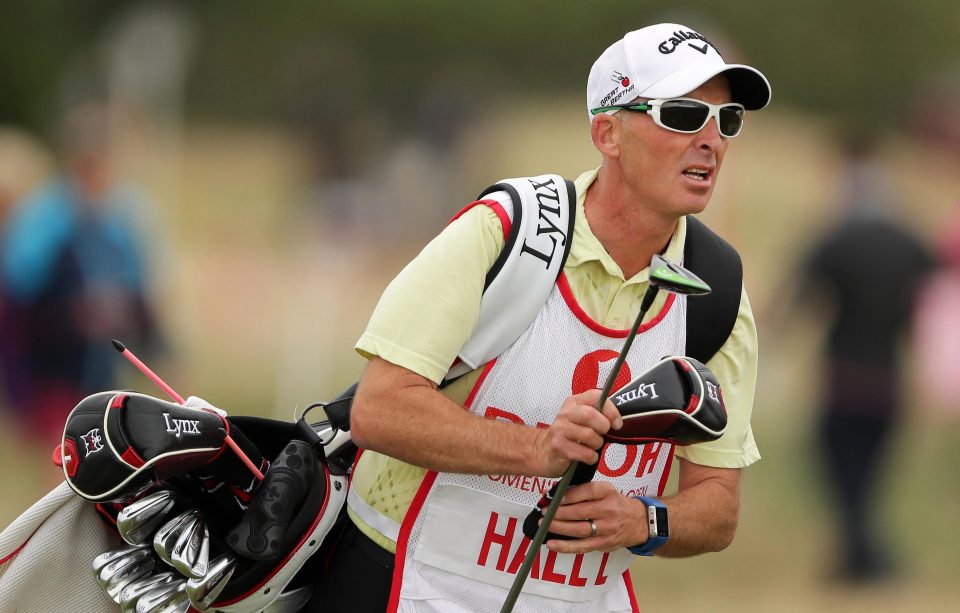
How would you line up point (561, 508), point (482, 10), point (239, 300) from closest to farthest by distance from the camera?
point (561, 508) < point (239, 300) < point (482, 10)

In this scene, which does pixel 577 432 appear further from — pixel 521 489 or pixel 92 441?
pixel 92 441

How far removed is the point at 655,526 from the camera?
4012 mm

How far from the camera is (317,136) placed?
18.9m

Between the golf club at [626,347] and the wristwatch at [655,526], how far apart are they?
0.27 meters

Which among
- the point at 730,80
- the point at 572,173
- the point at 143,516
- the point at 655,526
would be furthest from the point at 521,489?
the point at 572,173

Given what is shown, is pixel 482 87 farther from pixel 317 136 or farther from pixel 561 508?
pixel 561 508

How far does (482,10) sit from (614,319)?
112 feet

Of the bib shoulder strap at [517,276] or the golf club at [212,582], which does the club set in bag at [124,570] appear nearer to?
the golf club at [212,582]

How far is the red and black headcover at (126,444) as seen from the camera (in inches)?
151

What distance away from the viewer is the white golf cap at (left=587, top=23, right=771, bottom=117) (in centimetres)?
Answer: 403

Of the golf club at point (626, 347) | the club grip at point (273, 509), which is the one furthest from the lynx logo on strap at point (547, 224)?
the club grip at point (273, 509)

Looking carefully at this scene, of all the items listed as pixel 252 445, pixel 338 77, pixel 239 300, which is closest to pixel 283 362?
pixel 239 300

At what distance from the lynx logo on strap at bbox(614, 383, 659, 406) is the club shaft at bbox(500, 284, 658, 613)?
0.11ft

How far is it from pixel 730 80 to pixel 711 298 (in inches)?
22.3
